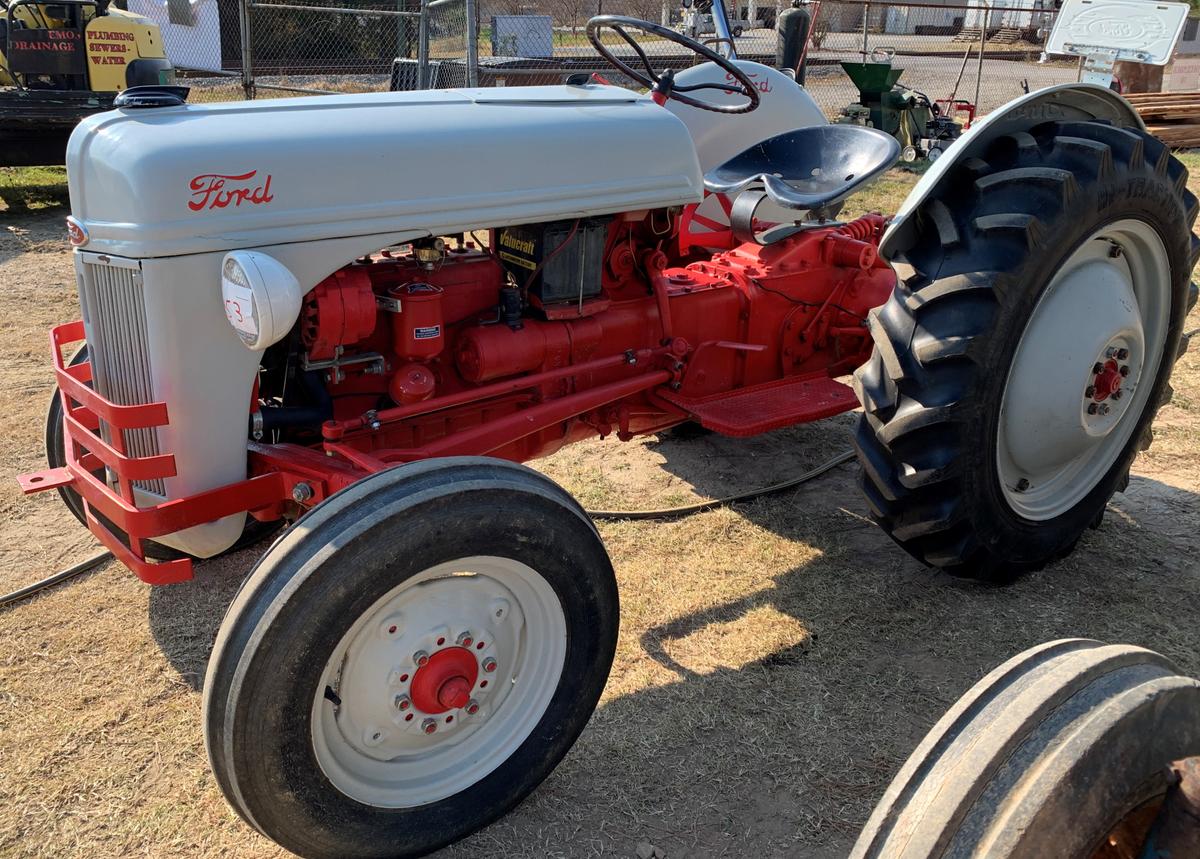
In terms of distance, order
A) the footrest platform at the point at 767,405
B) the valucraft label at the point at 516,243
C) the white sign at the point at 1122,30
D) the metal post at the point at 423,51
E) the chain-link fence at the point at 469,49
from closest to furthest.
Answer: the valucraft label at the point at 516,243
the footrest platform at the point at 767,405
the white sign at the point at 1122,30
the metal post at the point at 423,51
the chain-link fence at the point at 469,49

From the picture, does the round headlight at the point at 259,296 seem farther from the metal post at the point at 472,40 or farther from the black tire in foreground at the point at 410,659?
the metal post at the point at 472,40

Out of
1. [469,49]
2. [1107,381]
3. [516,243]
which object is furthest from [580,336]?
[469,49]

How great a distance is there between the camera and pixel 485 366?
9.92 ft

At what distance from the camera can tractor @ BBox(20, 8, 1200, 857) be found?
7.39 ft

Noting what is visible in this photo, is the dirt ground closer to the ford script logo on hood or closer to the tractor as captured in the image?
the tractor

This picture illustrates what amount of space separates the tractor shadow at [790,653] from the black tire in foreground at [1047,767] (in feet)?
3.59

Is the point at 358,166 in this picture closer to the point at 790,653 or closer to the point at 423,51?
the point at 790,653

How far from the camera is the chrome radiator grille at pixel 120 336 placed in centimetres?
246

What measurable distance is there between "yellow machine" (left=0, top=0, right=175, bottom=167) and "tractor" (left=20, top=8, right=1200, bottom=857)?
23.4ft

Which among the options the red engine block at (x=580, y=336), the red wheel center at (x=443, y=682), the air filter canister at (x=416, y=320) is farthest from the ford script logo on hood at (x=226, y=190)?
the red wheel center at (x=443, y=682)

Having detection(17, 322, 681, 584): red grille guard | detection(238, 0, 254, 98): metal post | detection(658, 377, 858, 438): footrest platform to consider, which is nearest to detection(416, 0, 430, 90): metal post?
detection(238, 0, 254, 98): metal post

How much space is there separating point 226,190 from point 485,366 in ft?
2.98

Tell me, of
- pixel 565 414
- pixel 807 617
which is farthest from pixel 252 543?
pixel 807 617

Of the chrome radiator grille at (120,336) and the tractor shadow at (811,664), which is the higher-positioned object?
the chrome radiator grille at (120,336)
